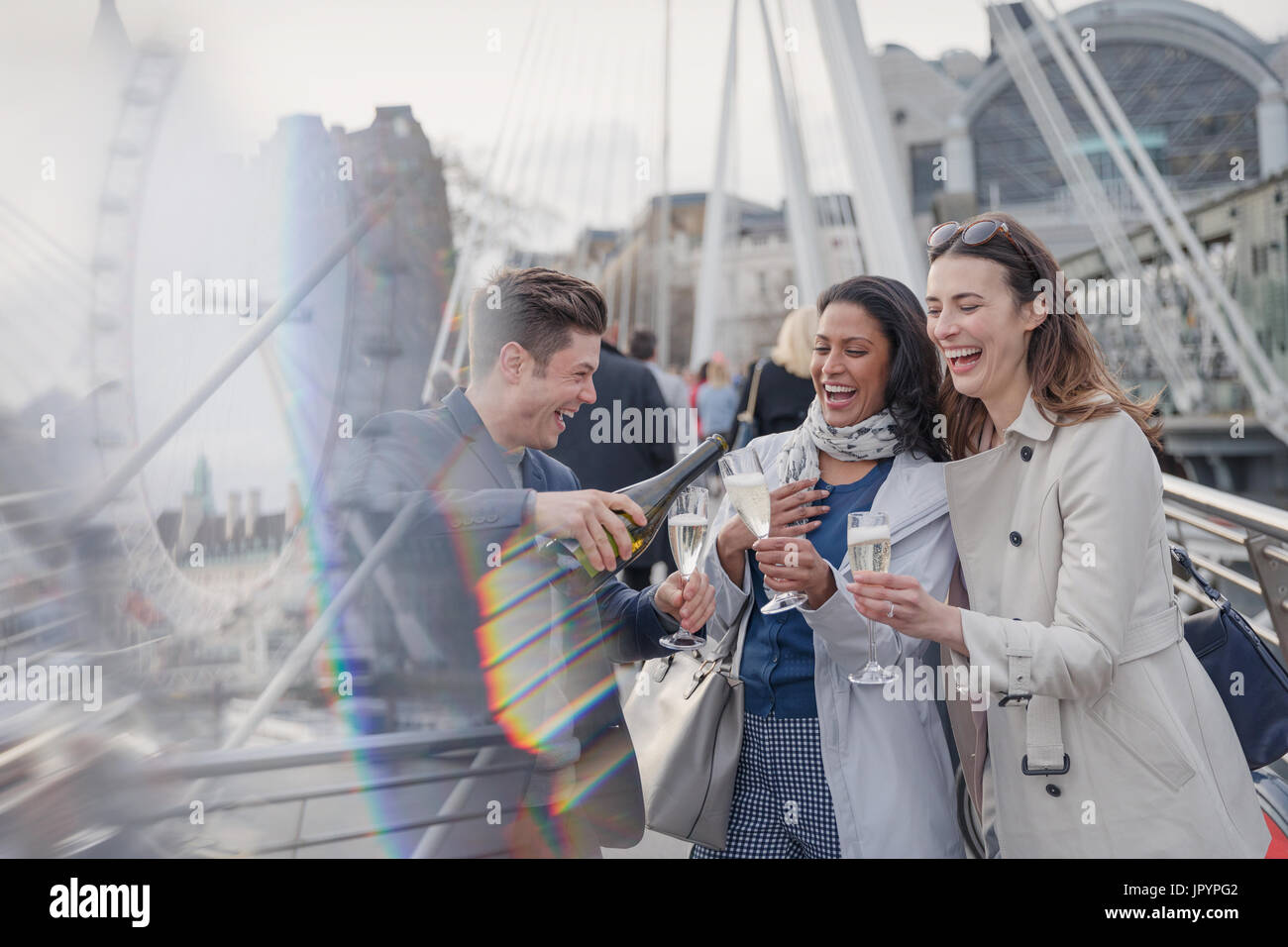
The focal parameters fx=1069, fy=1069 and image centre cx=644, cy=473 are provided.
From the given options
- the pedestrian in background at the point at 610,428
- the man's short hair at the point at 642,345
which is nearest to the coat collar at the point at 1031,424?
the pedestrian in background at the point at 610,428

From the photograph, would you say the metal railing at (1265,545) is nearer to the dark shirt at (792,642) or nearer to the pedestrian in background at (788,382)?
the dark shirt at (792,642)

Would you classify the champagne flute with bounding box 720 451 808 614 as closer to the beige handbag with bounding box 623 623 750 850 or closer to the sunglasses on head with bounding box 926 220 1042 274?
the beige handbag with bounding box 623 623 750 850

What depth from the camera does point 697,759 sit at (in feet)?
6.31

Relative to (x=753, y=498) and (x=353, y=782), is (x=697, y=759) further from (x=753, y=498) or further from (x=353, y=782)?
(x=353, y=782)

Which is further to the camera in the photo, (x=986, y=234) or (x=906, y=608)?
(x=986, y=234)

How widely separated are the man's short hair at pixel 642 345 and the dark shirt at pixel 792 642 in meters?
4.66

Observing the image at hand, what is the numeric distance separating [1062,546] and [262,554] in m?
2.35

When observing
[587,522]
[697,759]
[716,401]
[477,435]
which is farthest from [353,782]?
[716,401]

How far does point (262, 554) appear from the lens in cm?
317

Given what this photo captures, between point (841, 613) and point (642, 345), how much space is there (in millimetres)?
4983

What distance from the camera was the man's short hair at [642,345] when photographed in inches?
261

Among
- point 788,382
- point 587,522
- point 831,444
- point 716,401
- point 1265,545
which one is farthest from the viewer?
point 716,401

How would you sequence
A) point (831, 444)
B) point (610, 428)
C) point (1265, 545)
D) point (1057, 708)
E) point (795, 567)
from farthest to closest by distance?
point (610, 428)
point (1265, 545)
point (831, 444)
point (795, 567)
point (1057, 708)
